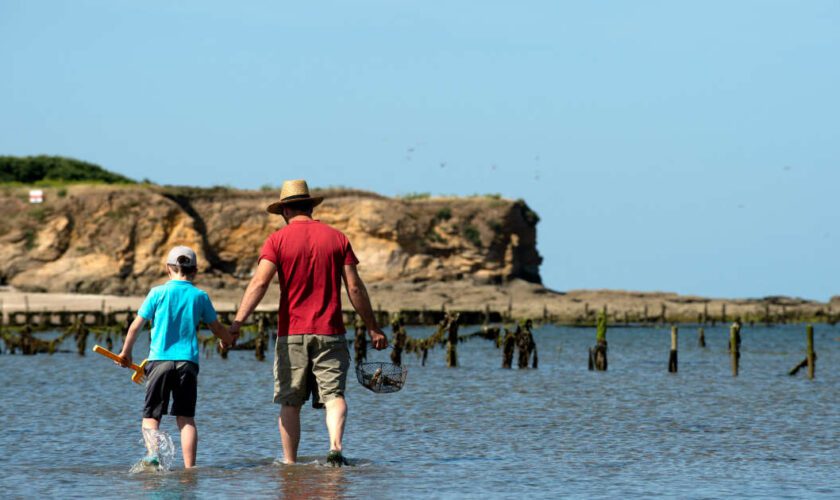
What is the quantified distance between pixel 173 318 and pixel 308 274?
114 cm

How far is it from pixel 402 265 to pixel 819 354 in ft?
148

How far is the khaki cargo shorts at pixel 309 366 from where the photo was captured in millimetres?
11008

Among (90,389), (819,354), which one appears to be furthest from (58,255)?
(90,389)

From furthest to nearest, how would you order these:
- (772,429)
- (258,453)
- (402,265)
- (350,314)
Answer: (402,265), (350,314), (772,429), (258,453)

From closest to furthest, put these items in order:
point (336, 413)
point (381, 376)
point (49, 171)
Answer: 1. point (336, 413)
2. point (381, 376)
3. point (49, 171)

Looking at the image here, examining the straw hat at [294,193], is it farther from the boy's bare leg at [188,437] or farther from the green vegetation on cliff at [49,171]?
the green vegetation on cliff at [49,171]

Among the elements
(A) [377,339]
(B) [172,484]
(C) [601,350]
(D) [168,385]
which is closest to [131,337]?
(D) [168,385]

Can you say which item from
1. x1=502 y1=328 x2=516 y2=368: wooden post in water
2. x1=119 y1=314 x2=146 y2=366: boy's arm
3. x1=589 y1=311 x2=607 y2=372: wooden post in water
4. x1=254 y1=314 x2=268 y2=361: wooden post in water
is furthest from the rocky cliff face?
x1=119 y1=314 x2=146 y2=366: boy's arm

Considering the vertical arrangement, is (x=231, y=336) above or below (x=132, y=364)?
above

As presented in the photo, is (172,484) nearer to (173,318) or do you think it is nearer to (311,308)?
(173,318)

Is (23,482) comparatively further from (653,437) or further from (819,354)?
(819,354)

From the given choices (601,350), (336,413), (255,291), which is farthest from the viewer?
(601,350)

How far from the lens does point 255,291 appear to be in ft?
35.1

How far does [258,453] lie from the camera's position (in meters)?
13.8
